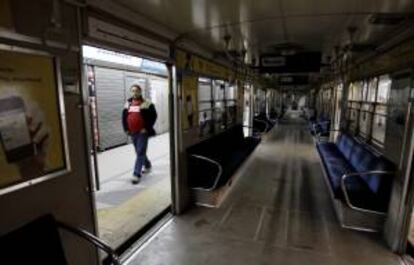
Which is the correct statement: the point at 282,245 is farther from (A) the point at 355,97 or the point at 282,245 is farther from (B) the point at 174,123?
(A) the point at 355,97

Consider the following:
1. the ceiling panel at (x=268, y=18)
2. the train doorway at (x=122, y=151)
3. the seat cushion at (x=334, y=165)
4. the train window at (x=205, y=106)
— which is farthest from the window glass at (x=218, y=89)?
the seat cushion at (x=334, y=165)

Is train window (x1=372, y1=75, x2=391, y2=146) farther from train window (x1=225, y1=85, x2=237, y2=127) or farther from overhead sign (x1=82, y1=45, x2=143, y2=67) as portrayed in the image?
overhead sign (x1=82, y1=45, x2=143, y2=67)

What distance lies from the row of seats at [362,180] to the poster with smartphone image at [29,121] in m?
2.87

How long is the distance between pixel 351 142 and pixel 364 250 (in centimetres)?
248

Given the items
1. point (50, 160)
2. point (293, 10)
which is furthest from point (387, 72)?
point (50, 160)

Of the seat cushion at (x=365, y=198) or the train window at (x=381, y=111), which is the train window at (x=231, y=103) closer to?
the train window at (x=381, y=111)

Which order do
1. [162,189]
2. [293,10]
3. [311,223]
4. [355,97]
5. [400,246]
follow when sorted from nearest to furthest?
[293,10] < [400,246] < [311,223] < [162,189] < [355,97]

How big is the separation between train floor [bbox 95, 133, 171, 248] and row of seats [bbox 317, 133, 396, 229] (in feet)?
7.28

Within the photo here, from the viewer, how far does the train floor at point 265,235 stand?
2.50 m

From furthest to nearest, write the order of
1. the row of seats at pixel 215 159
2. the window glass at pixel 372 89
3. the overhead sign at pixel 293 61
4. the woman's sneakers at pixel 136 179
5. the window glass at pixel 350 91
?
1. the window glass at pixel 350 91
2. the overhead sign at pixel 293 61
3. the woman's sneakers at pixel 136 179
4. the window glass at pixel 372 89
5. the row of seats at pixel 215 159

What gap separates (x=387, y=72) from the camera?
3.50 m

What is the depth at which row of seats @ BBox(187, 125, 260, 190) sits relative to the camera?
3.61 metres

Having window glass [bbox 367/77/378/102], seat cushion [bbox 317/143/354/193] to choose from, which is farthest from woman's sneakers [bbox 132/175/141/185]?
window glass [bbox 367/77/378/102]

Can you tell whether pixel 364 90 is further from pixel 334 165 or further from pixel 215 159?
pixel 215 159
